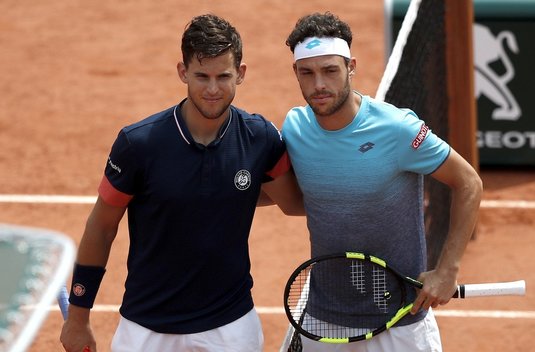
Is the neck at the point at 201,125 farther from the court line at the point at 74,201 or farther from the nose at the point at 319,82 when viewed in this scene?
the court line at the point at 74,201

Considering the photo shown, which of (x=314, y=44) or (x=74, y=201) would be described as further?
(x=74, y=201)

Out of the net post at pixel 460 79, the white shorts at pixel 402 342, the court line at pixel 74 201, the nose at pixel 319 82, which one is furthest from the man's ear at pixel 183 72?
the court line at pixel 74 201

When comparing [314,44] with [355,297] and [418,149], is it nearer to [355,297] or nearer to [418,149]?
[418,149]

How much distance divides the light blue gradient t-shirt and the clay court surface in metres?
2.93

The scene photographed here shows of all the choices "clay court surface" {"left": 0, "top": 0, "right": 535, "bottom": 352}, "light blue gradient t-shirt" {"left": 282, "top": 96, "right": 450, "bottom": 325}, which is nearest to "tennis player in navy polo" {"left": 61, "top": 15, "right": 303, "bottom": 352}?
"light blue gradient t-shirt" {"left": 282, "top": 96, "right": 450, "bottom": 325}

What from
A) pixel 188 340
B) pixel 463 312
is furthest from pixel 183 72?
pixel 463 312

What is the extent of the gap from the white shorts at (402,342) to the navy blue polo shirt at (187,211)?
55 cm

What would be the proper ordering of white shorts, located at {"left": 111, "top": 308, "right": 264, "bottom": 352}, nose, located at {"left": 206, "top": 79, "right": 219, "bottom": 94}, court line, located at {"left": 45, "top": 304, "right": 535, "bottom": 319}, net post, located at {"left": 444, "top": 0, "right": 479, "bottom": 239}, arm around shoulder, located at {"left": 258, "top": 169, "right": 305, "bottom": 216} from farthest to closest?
net post, located at {"left": 444, "top": 0, "right": 479, "bottom": 239} < court line, located at {"left": 45, "top": 304, "right": 535, "bottom": 319} < arm around shoulder, located at {"left": 258, "top": 169, "right": 305, "bottom": 216} < white shorts, located at {"left": 111, "top": 308, "right": 264, "bottom": 352} < nose, located at {"left": 206, "top": 79, "right": 219, "bottom": 94}

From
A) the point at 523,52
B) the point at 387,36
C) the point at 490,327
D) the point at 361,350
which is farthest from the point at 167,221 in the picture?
the point at 523,52

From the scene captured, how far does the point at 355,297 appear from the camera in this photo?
5.77 m

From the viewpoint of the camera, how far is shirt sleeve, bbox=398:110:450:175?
5.48 metres

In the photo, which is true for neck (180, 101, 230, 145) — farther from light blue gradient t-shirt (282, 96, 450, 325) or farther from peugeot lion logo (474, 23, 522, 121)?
peugeot lion logo (474, 23, 522, 121)

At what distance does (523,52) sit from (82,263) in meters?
6.52

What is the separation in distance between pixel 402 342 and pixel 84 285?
1475 mm
